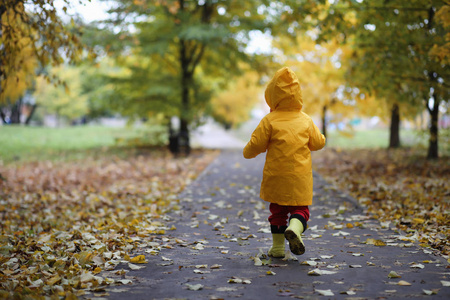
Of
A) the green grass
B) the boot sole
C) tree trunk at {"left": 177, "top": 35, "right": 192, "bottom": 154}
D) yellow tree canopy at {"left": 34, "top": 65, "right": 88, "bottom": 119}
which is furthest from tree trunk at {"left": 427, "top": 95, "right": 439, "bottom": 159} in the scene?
yellow tree canopy at {"left": 34, "top": 65, "right": 88, "bottom": 119}

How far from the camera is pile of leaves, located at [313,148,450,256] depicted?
19.0 ft

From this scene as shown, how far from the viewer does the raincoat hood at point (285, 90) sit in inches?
179

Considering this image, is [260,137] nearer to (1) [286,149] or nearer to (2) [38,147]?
(1) [286,149]

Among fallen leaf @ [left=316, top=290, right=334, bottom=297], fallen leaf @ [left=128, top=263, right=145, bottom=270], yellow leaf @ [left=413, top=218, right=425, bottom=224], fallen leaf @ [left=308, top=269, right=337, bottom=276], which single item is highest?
yellow leaf @ [left=413, top=218, right=425, bottom=224]

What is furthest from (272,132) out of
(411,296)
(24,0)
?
(24,0)

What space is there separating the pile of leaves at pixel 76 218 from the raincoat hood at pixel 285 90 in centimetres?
233

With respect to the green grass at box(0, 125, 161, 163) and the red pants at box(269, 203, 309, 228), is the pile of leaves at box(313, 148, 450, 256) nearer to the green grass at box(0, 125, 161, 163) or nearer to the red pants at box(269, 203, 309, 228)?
the red pants at box(269, 203, 309, 228)

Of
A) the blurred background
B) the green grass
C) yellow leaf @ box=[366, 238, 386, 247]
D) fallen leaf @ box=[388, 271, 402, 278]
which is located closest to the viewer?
fallen leaf @ box=[388, 271, 402, 278]

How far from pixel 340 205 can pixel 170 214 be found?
3.14 metres

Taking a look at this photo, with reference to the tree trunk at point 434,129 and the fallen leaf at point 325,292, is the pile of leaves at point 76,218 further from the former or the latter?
the tree trunk at point 434,129

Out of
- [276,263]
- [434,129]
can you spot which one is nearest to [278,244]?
[276,263]

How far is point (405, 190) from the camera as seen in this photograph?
8516 mm

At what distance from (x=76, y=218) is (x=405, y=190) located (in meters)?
6.43

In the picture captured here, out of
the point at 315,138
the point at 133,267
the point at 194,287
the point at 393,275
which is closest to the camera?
the point at 194,287
